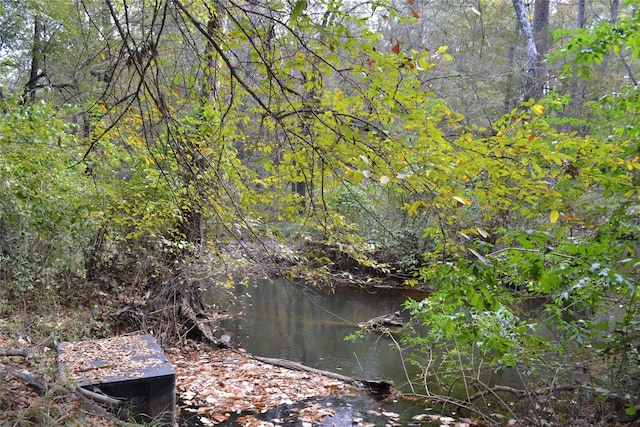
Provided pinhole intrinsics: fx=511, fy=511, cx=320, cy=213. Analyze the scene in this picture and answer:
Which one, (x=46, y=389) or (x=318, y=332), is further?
(x=318, y=332)

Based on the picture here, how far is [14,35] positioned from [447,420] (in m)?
11.4

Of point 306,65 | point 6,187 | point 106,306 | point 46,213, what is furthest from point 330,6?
point 106,306

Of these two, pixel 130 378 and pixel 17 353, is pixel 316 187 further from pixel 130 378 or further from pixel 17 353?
pixel 17 353

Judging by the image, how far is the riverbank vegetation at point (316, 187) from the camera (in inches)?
108

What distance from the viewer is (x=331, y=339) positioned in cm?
902

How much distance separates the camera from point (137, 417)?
13.6 feet

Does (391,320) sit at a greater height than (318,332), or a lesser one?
greater

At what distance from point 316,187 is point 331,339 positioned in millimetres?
5632

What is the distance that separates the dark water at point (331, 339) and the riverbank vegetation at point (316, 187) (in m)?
0.62

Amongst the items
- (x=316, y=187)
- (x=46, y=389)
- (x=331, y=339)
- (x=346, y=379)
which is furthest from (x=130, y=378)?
(x=331, y=339)

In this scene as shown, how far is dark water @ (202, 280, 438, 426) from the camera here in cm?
593

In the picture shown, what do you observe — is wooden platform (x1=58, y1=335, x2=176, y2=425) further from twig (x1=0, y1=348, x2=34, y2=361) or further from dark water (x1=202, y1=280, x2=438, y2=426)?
dark water (x1=202, y1=280, x2=438, y2=426)

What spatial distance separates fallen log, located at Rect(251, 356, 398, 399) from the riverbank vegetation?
500 millimetres

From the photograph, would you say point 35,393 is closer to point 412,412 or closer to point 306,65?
point 306,65
